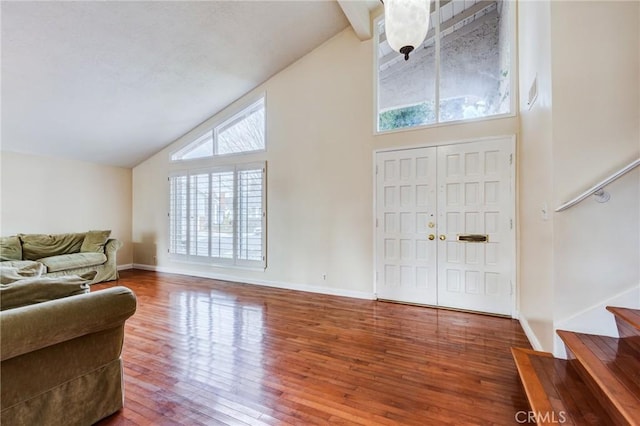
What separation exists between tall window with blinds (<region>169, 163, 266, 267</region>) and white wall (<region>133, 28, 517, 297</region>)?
23 centimetres

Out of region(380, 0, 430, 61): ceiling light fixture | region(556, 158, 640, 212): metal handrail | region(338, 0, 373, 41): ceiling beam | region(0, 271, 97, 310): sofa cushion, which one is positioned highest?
region(338, 0, 373, 41): ceiling beam

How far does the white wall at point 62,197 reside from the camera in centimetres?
498

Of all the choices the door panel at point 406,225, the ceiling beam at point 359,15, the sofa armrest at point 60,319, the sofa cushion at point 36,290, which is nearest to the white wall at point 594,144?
the door panel at point 406,225

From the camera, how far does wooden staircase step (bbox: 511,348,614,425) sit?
142 centimetres

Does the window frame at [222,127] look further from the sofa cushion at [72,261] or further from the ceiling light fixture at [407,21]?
the ceiling light fixture at [407,21]

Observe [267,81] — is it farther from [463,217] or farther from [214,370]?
[214,370]

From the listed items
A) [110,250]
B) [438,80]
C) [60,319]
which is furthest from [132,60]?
[438,80]

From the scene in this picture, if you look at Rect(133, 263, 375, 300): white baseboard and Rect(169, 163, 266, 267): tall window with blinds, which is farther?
Rect(169, 163, 266, 267): tall window with blinds

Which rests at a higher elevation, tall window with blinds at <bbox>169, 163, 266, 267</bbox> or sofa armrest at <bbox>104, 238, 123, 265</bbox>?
tall window with blinds at <bbox>169, 163, 266, 267</bbox>

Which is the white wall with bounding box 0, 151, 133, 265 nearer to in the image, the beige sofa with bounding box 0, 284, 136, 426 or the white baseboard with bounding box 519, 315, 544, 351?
the beige sofa with bounding box 0, 284, 136, 426

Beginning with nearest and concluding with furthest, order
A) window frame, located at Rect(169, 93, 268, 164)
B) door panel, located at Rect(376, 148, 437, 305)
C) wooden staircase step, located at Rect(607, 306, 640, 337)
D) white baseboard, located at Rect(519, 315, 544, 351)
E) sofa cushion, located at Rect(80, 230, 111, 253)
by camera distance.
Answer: wooden staircase step, located at Rect(607, 306, 640, 337) < white baseboard, located at Rect(519, 315, 544, 351) < door panel, located at Rect(376, 148, 437, 305) < window frame, located at Rect(169, 93, 268, 164) < sofa cushion, located at Rect(80, 230, 111, 253)

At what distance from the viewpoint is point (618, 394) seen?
1.34m

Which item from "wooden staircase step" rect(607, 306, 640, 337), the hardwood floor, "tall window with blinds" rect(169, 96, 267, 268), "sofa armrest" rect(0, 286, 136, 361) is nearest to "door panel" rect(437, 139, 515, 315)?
the hardwood floor

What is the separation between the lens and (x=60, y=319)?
1.46 m
